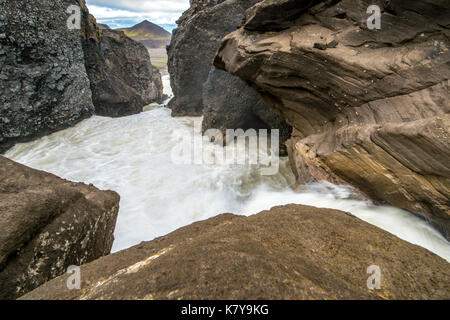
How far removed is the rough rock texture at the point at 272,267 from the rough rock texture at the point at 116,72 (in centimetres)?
933

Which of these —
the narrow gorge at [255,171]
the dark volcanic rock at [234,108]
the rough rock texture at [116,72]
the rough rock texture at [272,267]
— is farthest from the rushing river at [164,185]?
the rough rock texture at [116,72]

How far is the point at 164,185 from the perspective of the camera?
17.7ft

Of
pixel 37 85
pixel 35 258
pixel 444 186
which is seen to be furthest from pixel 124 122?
pixel 444 186

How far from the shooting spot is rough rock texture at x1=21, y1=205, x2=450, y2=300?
3.98 feet

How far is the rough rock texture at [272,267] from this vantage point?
1213 millimetres

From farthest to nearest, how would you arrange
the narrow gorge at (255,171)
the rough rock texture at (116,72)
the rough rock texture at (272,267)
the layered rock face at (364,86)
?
the rough rock texture at (116,72)
the layered rock face at (364,86)
the narrow gorge at (255,171)
the rough rock texture at (272,267)

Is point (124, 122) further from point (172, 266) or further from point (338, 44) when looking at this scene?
point (172, 266)

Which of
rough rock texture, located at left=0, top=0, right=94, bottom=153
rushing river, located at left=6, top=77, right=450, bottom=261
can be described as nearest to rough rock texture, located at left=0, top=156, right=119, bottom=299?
rushing river, located at left=6, top=77, right=450, bottom=261

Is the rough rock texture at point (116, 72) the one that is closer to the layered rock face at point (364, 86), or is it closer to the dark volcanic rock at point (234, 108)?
the dark volcanic rock at point (234, 108)

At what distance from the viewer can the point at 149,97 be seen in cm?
1445

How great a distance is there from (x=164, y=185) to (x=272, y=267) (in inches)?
172

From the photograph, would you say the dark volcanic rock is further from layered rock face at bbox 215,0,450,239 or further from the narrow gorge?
layered rock face at bbox 215,0,450,239

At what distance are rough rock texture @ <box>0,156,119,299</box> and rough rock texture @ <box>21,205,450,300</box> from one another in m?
0.53
